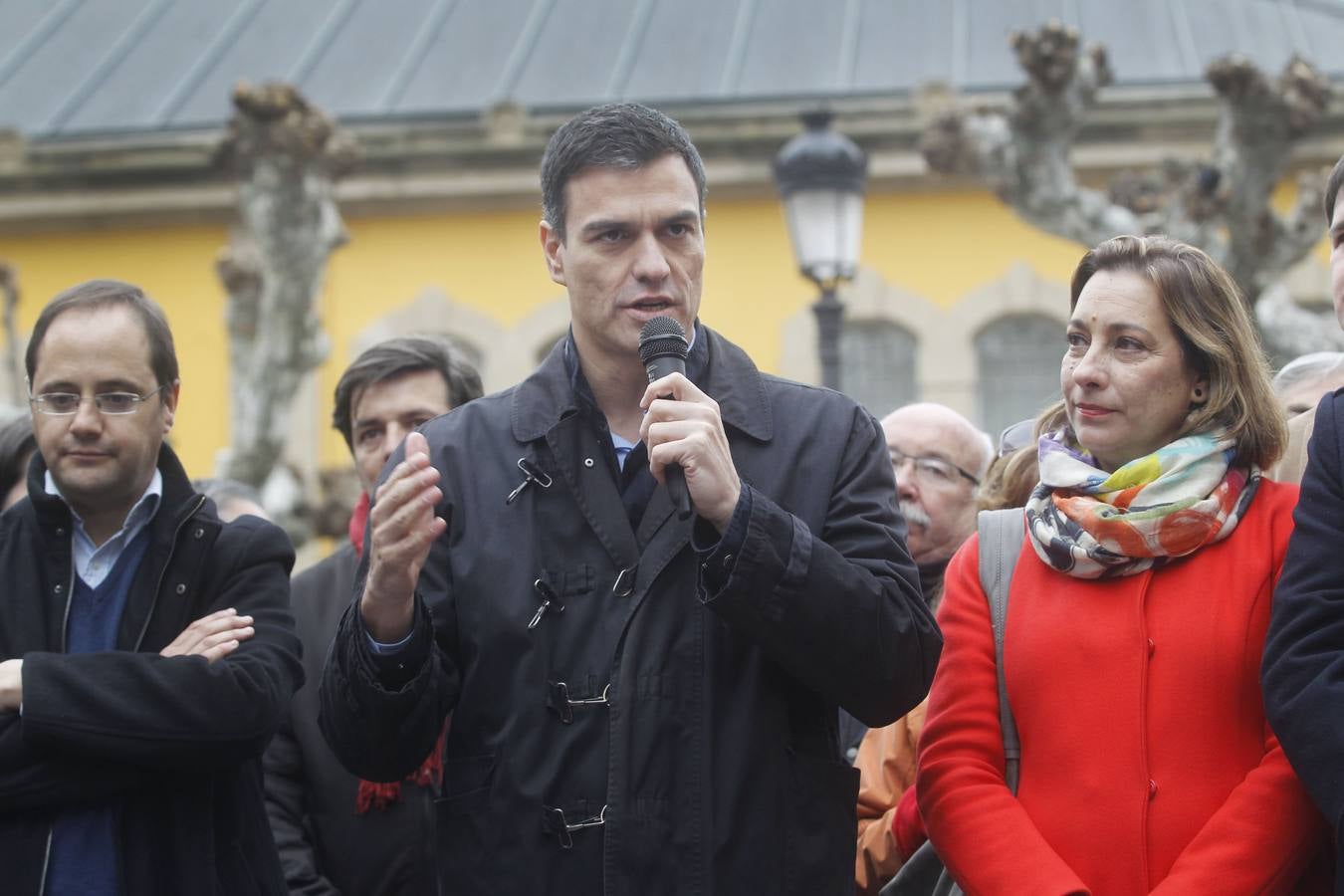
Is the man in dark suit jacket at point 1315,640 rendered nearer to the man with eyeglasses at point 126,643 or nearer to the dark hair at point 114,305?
the man with eyeglasses at point 126,643

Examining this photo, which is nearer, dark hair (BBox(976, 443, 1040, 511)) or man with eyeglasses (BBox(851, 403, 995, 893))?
dark hair (BBox(976, 443, 1040, 511))

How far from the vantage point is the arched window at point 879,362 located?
19406 mm

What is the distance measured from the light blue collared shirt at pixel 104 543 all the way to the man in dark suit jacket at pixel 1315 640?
2222 mm

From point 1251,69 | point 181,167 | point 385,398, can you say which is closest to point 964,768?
point 385,398

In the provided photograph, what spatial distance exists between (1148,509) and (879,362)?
16293mm

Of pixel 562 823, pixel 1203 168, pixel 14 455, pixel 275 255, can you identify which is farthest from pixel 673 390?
pixel 275 255

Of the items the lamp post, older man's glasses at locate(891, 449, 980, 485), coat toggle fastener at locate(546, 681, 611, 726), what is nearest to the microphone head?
coat toggle fastener at locate(546, 681, 611, 726)

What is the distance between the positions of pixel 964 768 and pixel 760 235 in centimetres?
1575

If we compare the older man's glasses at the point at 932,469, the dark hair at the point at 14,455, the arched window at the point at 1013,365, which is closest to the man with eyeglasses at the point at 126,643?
the dark hair at the point at 14,455

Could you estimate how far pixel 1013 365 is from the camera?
1925cm

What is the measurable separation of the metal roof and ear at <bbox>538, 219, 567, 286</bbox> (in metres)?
15.9

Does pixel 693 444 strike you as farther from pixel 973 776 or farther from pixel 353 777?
pixel 353 777

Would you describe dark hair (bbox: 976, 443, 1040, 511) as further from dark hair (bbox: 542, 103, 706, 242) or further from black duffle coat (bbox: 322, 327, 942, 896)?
dark hair (bbox: 542, 103, 706, 242)

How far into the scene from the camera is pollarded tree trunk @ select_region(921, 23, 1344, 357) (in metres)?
11.2
